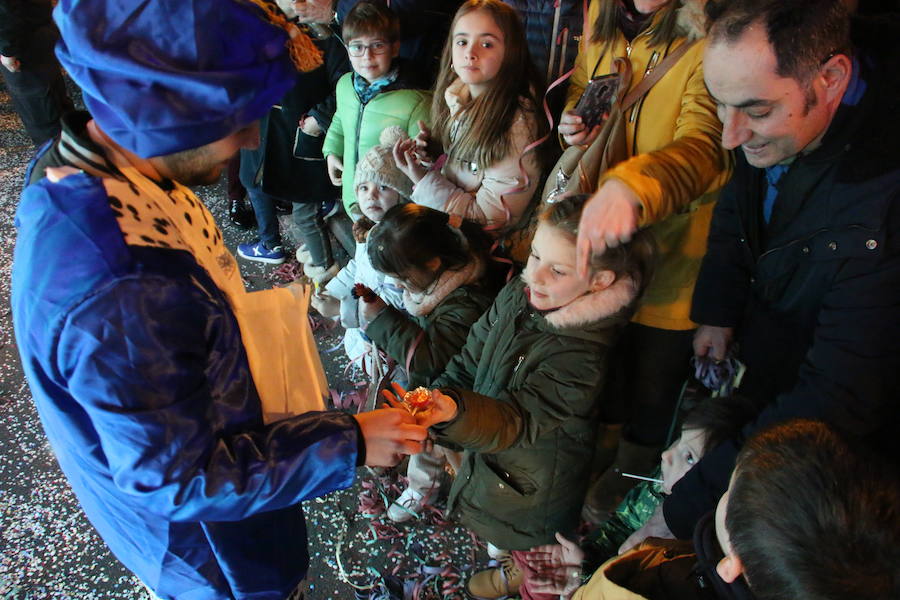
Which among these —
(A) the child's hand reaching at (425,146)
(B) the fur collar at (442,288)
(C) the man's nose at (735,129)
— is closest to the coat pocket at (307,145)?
(A) the child's hand reaching at (425,146)

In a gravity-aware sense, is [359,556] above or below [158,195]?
below

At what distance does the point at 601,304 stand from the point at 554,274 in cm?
16

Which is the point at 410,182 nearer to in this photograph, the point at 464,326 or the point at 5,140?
the point at 464,326

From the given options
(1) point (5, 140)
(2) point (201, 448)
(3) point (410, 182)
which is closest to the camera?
(2) point (201, 448)

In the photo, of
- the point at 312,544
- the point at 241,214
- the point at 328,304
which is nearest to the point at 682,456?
the point at 312,544

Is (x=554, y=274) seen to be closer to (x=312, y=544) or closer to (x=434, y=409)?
(x=434, y=409)

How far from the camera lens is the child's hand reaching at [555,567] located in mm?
1907

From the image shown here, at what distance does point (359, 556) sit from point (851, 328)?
1897 mm

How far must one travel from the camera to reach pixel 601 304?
5.52 feet

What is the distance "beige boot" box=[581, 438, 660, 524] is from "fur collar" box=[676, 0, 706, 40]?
1468mm

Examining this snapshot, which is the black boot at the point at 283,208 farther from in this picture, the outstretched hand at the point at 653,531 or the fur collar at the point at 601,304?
the outstretched hand at the point at 653,531

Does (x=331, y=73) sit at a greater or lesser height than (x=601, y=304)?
greater

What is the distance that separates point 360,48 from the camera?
2900mm

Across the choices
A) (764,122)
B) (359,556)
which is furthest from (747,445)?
(359,556)
